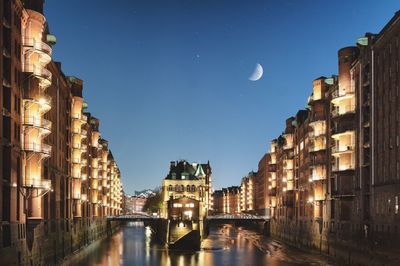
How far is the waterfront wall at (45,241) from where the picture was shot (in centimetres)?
5556

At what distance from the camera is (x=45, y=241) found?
75.6 meters

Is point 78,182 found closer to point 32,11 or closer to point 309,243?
point 309,243

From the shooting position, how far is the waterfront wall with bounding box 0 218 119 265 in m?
55.6

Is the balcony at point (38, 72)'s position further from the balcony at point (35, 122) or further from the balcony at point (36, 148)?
the balcony at point (36, 148)

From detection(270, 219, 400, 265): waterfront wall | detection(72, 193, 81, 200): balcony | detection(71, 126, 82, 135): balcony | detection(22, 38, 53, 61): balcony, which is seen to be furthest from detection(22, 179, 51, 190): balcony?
detection(71, 126, 82, 135): balcony

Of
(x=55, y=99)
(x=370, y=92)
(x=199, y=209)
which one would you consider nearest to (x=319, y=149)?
(x=370, y=92)

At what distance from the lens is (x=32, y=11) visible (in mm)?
63594

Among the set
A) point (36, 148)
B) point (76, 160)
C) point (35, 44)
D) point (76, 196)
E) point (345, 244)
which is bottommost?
point (345, 244)

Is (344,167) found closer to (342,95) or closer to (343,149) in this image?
(343,149)

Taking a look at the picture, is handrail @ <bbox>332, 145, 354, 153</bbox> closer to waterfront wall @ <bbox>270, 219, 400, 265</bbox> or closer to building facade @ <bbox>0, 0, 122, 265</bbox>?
waterfront wall @ <bbox>270, 219, 400, 265</bbox>

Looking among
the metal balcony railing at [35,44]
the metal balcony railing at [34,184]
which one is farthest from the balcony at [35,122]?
the metal balcony railing at [35,44]

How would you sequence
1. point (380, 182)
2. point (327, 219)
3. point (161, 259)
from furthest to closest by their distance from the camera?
point (161, 259), point (327, 219), point (380, 182)

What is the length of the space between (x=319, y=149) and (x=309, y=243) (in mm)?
19930

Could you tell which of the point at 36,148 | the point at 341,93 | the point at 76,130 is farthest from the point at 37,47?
the point at 76,130
